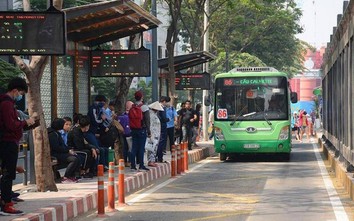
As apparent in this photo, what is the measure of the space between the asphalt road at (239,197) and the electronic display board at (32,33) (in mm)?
2771

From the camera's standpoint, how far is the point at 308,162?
88.8 feet

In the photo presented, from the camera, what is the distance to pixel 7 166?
12.1 m

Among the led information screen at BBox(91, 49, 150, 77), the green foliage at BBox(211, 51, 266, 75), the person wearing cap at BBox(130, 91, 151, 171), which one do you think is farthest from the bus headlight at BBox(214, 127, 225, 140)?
the green foliage at BBox(211, 51, 266, 75)

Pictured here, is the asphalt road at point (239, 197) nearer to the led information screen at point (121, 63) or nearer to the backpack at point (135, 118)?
the backpack at point (135, 118)

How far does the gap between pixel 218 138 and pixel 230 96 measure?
1.33 m

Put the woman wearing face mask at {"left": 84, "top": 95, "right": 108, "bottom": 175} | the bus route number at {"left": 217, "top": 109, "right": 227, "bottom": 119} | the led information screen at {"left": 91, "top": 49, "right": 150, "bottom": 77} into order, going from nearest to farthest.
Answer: the woman wearing face mask at {"left": 84, "top": 95, "right": 108, "bottom": 175}, the led information screen at {"left": 91, "top": 49, "right": 150, "bottom": 77}, the bus route number at {"left": 217, "top": 109, "right": 227, "bottom": 119}

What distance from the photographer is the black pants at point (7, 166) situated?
12.1 m

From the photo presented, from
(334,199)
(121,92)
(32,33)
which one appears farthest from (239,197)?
(121,92)

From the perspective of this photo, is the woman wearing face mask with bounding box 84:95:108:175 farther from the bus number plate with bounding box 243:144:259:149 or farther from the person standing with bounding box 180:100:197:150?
the person standing with bounding box 180:100:197:150

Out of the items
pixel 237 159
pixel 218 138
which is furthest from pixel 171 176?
pixel 237 159

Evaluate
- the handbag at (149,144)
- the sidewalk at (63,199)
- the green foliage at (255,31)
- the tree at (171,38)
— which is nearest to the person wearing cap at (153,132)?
the handbag at (149,144)

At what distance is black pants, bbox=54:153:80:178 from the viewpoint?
17.2 meters

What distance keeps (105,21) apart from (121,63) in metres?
2.68

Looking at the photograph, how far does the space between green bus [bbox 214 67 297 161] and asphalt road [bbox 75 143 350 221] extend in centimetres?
290
